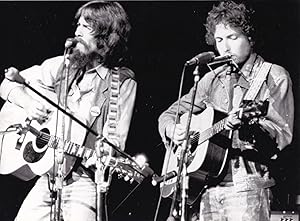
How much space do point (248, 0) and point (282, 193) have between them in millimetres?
1394

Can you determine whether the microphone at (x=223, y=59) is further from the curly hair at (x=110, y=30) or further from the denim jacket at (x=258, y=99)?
the curly hair at (x=110, y=30)

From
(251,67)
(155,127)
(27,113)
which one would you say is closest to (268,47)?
(251,67)

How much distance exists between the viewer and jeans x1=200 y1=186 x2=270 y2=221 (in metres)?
3.55

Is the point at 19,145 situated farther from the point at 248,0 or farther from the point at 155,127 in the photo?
the point at 248,0

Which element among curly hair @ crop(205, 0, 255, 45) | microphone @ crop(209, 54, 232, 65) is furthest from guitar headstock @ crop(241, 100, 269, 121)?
curly hair @ crop(205, 0, 255, 45)

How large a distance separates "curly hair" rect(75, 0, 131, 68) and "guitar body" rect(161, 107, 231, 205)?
2.73 ft

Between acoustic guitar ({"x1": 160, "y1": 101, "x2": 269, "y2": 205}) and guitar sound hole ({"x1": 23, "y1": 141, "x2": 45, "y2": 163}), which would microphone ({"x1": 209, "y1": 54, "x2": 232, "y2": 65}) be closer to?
acoustic guitar ({"x1": 160, "y1": 101, "x2": 269, "y2": 205})

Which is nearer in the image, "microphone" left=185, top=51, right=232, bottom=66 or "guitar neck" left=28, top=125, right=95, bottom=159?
"microphone" left=185, top=51, right=232, bottom=66

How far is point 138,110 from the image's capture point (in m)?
4.18

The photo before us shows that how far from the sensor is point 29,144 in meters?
4.01

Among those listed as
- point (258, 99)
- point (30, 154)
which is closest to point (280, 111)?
point (258, 99)

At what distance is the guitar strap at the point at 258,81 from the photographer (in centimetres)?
367

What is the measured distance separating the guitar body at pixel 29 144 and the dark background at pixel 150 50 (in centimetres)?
13

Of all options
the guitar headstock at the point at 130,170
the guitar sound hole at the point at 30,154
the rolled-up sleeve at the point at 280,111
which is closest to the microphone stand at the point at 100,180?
the guitar headstock at the point at 130,170
